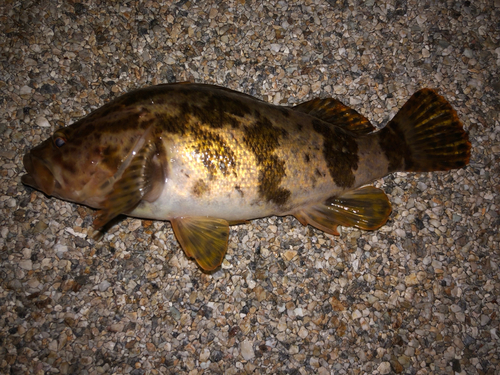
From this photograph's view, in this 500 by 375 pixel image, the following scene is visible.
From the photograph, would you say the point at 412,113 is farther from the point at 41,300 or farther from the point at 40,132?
the point at 41,300

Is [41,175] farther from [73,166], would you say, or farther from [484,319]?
[484,319]

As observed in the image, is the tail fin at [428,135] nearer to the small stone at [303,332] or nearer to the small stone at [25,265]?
the small stone at [303,332]

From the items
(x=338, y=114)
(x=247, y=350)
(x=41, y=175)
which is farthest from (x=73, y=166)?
(x=338, y=114)

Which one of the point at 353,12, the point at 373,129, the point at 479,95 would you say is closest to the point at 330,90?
the point at 373,129

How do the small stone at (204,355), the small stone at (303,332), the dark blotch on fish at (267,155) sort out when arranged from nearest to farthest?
the dark blotch on fish at (267,155), the small stone at (204,355), the small stone at (303,332)

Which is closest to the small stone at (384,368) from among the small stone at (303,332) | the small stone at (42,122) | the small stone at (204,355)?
the small stone at (303,332)
